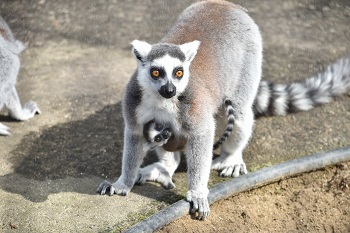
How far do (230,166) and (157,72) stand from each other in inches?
54.7

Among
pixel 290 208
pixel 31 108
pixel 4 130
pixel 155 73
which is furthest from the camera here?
pixel 31 108

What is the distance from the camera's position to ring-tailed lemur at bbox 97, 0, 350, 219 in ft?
15.2

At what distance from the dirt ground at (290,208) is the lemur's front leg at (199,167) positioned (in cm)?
13

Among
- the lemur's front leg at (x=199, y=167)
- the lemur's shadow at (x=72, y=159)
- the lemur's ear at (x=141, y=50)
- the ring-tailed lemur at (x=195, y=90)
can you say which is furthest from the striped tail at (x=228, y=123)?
the lemur's ear at (x=141, y=50)

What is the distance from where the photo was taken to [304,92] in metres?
6.42

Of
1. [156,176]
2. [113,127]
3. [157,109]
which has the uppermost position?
[157,109]

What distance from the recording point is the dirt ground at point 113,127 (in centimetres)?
499

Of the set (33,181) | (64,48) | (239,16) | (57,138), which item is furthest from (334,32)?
(33,181)

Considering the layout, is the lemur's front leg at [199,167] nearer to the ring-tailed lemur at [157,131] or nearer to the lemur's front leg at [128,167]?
the ring-tailed lemur at [157,131]

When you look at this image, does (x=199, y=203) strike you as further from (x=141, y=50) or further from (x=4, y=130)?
(x=4, y=130)

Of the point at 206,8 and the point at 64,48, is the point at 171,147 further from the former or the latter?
the point at 64,48

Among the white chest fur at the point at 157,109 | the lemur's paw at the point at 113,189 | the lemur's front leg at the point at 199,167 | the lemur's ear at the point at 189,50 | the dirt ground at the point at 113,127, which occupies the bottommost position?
the dirt ground at the point at 113,127

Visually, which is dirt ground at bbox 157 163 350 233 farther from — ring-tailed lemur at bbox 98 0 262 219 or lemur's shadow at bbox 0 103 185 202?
lemur's shadow at bbox 0 103 185 202

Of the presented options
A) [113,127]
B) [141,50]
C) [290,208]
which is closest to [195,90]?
[141,50]
